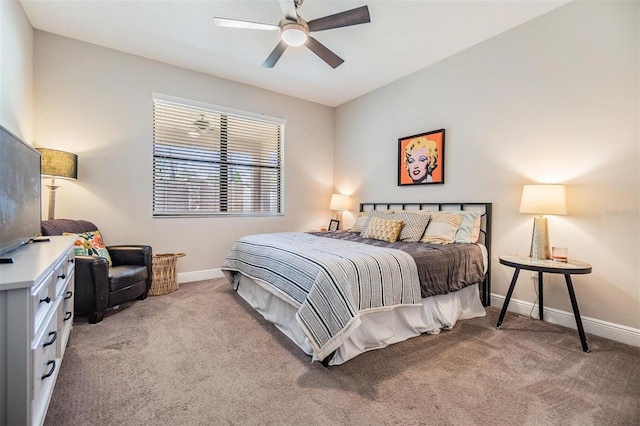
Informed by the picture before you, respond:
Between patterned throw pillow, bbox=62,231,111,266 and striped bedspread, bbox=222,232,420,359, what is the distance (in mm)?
1651

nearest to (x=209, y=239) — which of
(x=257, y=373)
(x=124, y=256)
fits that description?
(x=124, y=256)

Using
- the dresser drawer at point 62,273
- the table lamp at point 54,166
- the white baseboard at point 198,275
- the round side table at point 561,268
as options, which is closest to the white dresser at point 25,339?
the dresser drawer at point 62,273

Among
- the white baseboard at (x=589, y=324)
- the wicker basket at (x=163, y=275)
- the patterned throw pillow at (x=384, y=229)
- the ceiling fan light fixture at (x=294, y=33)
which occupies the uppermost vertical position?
the ceiling fan light fixture at (x=294, y=33)

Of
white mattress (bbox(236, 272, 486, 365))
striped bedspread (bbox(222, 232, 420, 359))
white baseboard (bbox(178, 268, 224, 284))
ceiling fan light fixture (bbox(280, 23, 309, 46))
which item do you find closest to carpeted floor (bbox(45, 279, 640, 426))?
white mattress (bbox(236, 272, 486, 365))

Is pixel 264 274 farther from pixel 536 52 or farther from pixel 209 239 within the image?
pixel 536 52

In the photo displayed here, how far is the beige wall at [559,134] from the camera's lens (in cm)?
230

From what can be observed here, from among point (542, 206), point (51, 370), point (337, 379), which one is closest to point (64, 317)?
point (51, 370)

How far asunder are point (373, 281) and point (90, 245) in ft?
9.07

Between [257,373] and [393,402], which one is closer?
[393,402]

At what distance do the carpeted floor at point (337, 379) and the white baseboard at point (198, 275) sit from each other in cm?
130

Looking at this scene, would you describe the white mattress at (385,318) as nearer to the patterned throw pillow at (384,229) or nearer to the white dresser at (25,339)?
the patterned throw pillow at (384,229)

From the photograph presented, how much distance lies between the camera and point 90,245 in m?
2.84

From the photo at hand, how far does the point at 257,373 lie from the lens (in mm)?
1824

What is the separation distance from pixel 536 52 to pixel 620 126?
1.01 meters
